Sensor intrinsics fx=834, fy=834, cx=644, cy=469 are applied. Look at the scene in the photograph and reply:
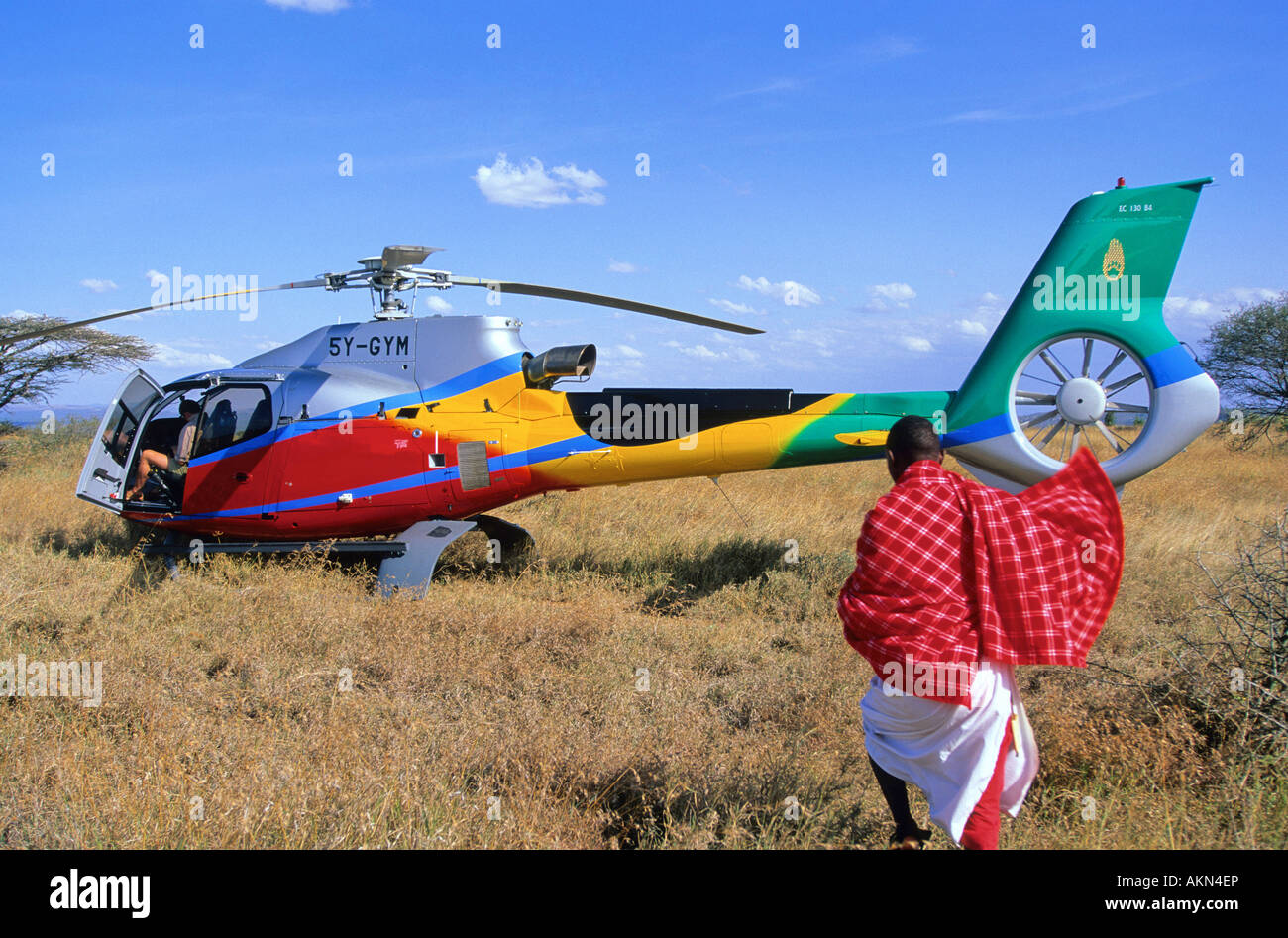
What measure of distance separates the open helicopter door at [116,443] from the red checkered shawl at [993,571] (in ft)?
26.9

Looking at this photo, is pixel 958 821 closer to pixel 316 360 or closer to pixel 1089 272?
pixel 1089 272

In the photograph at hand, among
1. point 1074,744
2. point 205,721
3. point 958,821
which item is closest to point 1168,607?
point 1074,744

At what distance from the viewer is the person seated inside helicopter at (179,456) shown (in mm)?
8812

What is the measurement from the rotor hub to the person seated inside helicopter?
8.39 metres

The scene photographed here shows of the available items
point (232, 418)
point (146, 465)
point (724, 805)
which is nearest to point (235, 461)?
point (232, 418)

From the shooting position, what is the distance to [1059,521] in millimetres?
3199

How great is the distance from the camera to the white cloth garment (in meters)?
3.12

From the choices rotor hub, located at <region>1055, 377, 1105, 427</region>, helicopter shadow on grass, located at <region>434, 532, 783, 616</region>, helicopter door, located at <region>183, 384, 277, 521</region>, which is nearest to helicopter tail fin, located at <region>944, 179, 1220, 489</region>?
rotor hub, located at <region>1055, 377, 1105, 427</region>

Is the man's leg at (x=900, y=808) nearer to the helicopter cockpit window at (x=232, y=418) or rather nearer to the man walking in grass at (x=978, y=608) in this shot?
the man walking in grass at (x=978, y=608)

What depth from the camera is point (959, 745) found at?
3170 mm

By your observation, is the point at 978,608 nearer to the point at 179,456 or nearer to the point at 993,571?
the point at 993,571

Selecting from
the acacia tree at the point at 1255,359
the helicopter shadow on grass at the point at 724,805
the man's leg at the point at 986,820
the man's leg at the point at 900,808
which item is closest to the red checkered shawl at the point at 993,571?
the man's leg at the point at 986,820

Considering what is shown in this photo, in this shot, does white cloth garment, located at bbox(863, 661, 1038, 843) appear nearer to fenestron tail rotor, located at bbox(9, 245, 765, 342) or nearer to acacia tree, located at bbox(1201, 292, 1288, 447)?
fenestron tail rotor, located at bbox(9, 245, 765, 342)

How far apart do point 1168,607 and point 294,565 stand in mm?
8229
